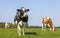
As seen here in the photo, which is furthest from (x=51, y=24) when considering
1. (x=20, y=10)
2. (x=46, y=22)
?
(x=20, y=10)

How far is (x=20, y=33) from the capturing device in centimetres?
2505

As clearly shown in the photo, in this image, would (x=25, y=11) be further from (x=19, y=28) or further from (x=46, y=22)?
(x=46, y=22)

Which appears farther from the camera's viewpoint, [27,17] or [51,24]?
[51,24]

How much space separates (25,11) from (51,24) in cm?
1199

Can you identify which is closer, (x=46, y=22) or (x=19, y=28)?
(x=19, y=28)

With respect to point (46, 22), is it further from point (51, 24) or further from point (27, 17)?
point (27, 17)

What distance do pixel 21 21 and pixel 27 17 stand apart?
70 cm

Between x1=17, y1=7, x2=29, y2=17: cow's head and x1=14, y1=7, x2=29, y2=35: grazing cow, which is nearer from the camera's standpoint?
x1=14, y1=7, x2=29, y2=35: grazing cow

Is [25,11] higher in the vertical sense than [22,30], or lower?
higher

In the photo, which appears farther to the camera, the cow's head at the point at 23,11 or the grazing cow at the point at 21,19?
the cow's head at the point at 23,11

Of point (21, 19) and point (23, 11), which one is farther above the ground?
point (23, 11)

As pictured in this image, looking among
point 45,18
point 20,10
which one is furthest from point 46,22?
point 20,10

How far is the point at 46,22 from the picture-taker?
36406mm

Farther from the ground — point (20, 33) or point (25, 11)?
point (25, 11)
